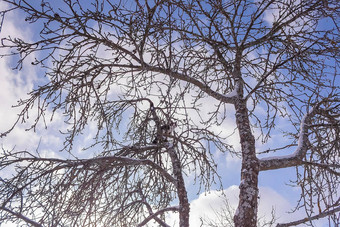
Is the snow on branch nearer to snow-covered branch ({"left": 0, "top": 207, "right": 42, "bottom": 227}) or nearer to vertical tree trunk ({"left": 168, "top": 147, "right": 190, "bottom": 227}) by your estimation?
vertical tree trunk ({"left": 168, "top": 147, "right": 190, "bottom": 227})

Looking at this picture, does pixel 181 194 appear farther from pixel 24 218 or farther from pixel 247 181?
pixel 24 218

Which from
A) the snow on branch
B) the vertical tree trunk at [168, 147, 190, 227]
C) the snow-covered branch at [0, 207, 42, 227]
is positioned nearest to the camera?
the snow-covered branch at [0, 207, 42, 227]

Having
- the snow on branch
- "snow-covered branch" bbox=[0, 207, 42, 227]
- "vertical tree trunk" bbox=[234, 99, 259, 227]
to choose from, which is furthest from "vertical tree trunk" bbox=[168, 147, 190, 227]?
"snow-covered branch" bbox=[0, 207, 42, 227]

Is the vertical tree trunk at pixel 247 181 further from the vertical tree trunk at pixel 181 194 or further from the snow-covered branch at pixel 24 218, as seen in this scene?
the snow-covered branch at pixel 24 218

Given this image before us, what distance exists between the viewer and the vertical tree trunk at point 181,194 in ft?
16.9

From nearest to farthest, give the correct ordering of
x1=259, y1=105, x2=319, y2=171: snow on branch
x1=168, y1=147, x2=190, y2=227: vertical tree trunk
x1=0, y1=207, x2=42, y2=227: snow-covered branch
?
1. x1=0, y1=207, x2=42, y2=227: snow-covered branch
2. x1=259, y1=105, x2=319, y2=171: snow on branch
3. x1=168, y1=147, x2=190, y2=227: vertical tree trunk

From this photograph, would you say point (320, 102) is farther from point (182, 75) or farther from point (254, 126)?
point (182, 75)

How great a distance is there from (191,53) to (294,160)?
7.61 feet

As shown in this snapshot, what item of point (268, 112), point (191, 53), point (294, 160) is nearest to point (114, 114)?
point (191, 53)

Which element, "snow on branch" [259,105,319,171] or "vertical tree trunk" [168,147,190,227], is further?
"vertical tree trunk" [168,147,190,227]

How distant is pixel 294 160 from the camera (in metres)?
4.15

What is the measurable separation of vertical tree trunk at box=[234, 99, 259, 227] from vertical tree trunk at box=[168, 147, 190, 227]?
159 cm

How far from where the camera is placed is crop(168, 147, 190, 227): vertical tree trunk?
16.9 feet

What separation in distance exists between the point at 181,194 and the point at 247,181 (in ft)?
5.73
